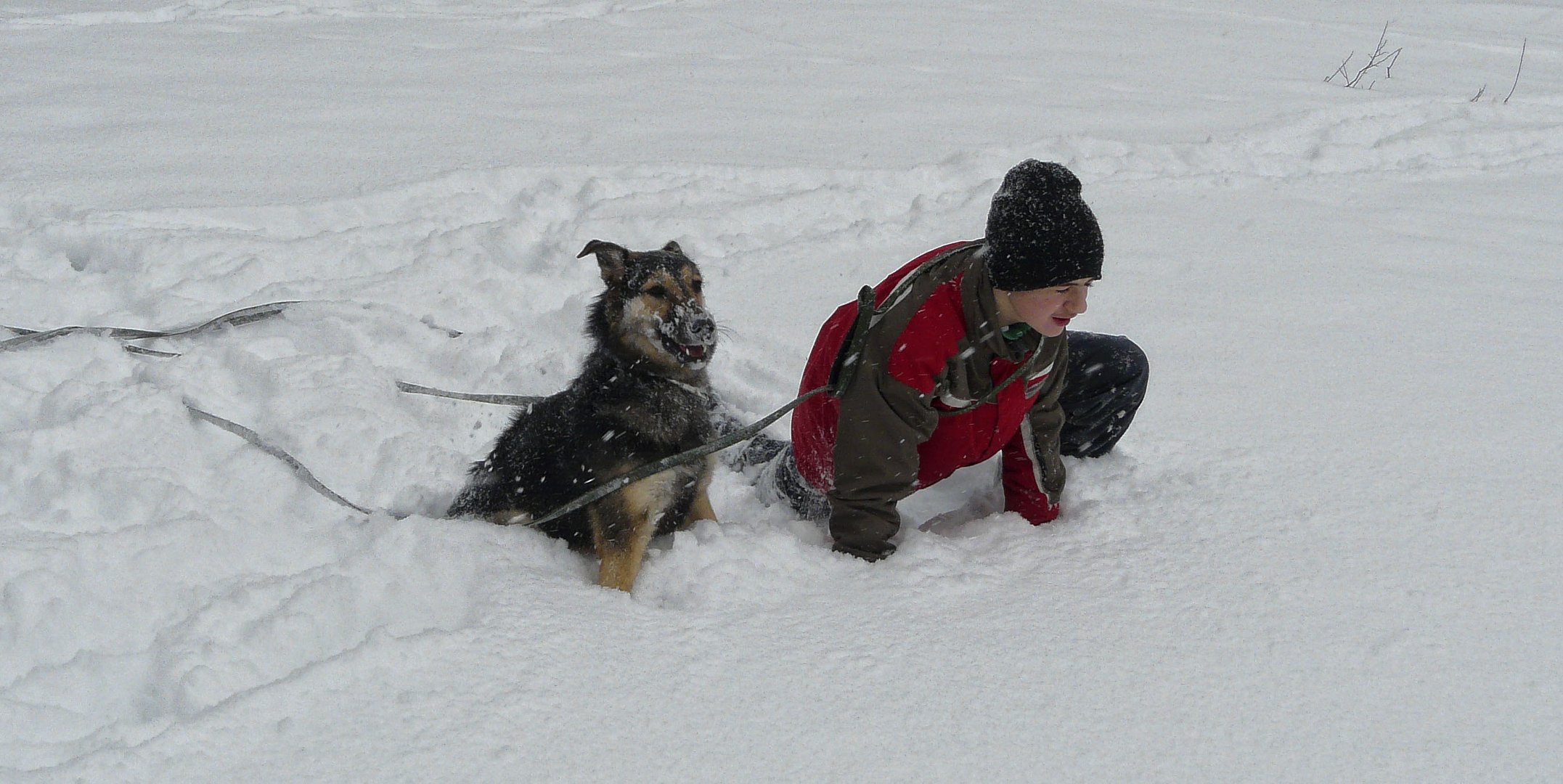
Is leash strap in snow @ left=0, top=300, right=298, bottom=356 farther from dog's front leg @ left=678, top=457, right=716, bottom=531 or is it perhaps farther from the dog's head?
dog's front leg @ left=678, top=457, right=716, bottom=531

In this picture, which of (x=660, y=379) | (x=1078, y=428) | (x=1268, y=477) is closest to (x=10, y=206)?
(x=660, y=379)

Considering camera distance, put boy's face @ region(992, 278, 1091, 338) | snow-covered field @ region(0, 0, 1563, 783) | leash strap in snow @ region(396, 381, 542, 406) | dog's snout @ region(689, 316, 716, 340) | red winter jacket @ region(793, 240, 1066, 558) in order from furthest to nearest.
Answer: leash strap in snow @ region(396, 381, 542, 406) → dog's snout @ region(689, 316, 716, 340) → red winter jacket @ region(793, 240, 1066, 558) → boy's face @ region(992, 278, 1091, 338) → snow-covered field @ region(0, 0, 1563, 783)

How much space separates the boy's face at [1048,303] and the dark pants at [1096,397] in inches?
29.1

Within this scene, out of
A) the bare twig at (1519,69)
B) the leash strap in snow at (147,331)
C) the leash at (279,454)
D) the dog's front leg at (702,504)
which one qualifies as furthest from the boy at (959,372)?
the bare twig at (1519,69)

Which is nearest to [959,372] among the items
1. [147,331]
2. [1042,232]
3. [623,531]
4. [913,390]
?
[913,390]

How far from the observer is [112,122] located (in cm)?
672

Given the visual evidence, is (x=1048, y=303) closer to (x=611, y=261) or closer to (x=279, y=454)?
(x=611, y=261)

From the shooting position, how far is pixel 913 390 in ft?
9.43

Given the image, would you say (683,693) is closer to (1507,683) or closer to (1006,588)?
(1006,588)

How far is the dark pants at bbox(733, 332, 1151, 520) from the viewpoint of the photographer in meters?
3.55

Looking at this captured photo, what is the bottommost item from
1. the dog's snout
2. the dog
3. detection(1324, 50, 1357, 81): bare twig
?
the dog

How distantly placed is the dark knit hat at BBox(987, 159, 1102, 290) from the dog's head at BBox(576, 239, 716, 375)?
102 cm

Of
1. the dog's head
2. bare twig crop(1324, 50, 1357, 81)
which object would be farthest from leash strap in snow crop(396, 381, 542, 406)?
bare twig crop(1324, 50, 1357, 81)

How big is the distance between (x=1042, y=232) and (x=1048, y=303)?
0.76 feet
